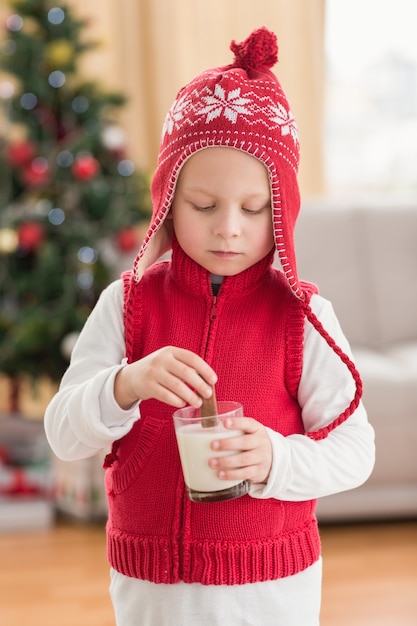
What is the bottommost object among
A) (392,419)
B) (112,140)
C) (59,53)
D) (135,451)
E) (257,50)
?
(392,419)

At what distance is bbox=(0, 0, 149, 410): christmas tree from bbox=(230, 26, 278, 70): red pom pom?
2017 millimetres

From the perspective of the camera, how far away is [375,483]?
2904 millimetres

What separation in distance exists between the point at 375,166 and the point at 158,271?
3478 mm

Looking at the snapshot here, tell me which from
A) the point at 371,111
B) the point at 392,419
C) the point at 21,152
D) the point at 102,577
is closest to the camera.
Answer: the point at 102,577

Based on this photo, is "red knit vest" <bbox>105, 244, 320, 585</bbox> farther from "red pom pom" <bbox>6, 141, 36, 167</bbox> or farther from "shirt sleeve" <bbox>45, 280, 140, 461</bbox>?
"red pom pom" <bbox>6, 141, 36, 167</bbox>

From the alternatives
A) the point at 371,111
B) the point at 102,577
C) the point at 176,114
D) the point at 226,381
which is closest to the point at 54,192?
the point at 102,577

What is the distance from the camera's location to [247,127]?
129cm

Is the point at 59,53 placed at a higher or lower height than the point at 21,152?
higher

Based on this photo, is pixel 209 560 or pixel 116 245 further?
pixel 116 245

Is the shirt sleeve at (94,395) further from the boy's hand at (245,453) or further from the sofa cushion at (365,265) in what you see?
the sofa cushion at (365,265)

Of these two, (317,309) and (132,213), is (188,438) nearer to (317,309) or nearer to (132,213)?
(317,309)

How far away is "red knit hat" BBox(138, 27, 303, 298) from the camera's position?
1.29 m

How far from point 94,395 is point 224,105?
0.43 meters

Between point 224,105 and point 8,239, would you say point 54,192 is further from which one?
point 224,105
